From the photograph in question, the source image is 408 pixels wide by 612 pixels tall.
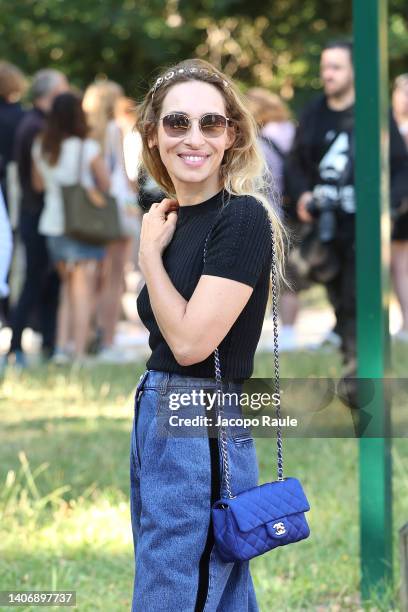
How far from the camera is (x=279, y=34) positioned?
19.5 m

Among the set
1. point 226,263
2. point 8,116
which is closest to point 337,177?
point 8,116

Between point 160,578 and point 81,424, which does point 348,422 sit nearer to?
point 160,578

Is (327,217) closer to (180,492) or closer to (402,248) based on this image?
(402,248)

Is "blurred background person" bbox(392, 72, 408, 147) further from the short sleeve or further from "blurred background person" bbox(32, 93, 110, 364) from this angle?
the short sleeve

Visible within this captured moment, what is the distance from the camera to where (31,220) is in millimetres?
8781

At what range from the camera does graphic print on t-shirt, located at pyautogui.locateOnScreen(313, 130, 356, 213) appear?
22.5 feet

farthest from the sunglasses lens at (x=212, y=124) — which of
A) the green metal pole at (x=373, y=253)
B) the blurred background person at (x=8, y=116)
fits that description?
the blurred background person at (x=8, y=116)

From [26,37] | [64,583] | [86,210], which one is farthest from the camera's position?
[26,37]

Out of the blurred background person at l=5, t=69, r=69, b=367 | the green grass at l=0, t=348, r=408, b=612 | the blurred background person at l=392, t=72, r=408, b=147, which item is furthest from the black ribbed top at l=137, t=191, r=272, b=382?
the blurred background person at l=392, t=72, r=408, b=147

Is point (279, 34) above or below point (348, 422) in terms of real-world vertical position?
above

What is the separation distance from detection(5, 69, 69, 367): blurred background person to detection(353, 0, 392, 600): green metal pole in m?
4.94

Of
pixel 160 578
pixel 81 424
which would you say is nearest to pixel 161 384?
pixel 160 578

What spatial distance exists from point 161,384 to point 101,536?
2085 millimetres

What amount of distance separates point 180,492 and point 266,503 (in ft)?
0.60
